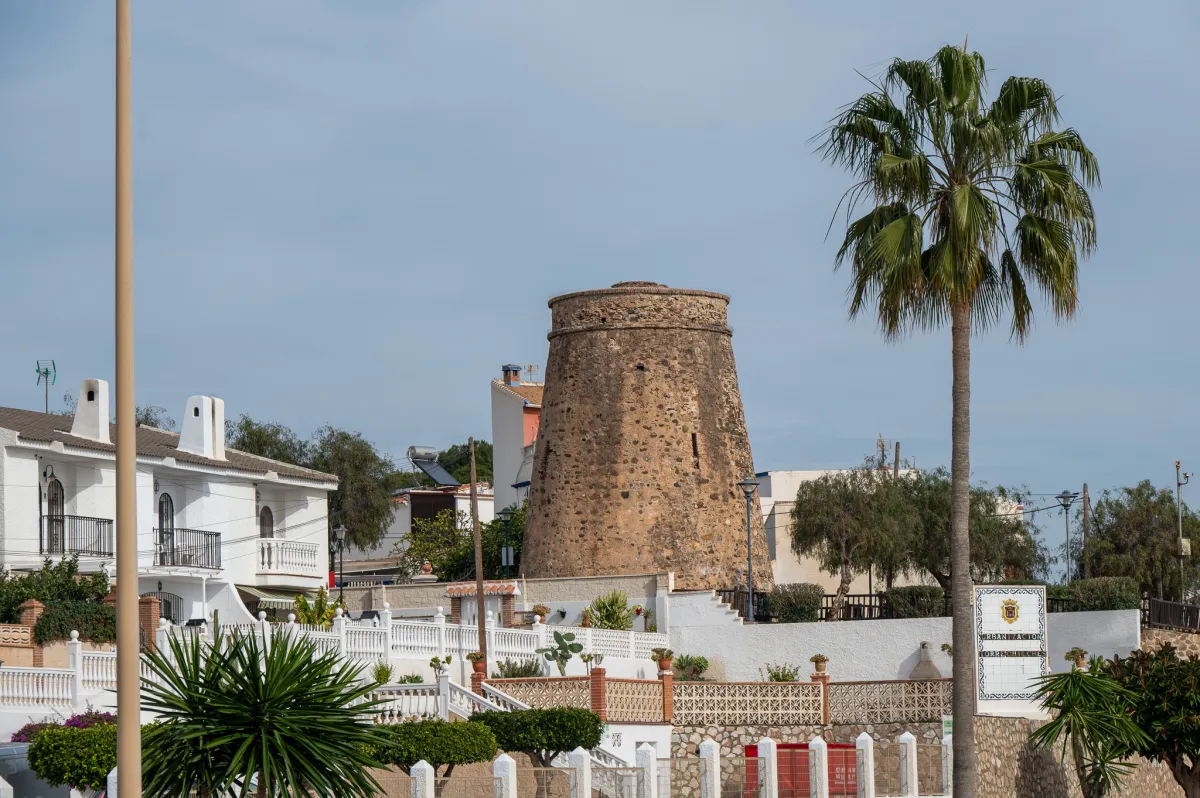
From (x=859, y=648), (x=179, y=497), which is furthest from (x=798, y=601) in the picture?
(x=179, y=497)

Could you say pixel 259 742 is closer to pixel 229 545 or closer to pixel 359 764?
pixel 359 764

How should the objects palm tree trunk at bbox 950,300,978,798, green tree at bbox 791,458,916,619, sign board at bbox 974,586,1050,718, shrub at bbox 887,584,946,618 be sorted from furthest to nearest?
green tree at bbox 791,458,916,619 < shrub at bbox 887,584,946,618 < sign board at bbox 974,586,1050,718 < palm tree trunk at bbox 950,300,978,798

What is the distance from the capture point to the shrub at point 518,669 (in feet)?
103

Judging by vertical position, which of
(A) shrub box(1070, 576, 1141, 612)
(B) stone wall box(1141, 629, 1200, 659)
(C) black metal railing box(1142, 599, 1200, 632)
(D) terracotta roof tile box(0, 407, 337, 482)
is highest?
(D) terracotta roof tile box(0, 407, 337, 482)

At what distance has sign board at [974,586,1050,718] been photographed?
25.9 meters

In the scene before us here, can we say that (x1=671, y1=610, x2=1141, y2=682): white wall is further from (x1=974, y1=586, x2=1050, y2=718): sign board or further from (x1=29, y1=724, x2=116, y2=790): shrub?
(x1=29, y1=724, x2=116, y2=790): shrub

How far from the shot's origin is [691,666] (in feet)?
127

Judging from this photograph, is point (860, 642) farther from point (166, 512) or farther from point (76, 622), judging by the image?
point (166, 512)

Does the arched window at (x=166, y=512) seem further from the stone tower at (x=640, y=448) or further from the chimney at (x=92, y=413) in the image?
the stone tower at (x=640, y=448)

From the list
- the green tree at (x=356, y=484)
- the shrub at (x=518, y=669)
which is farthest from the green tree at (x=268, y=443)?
the shrub at (x=518, y=669)

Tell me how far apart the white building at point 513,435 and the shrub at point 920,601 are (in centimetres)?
2437

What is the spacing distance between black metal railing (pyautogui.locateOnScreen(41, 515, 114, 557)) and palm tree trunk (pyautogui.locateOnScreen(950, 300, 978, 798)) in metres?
23.0

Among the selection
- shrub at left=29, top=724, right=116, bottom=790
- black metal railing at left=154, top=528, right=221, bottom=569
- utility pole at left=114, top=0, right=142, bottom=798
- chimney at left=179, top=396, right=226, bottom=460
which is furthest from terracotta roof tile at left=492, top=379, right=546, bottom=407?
utility pole at left=114, top=0, right=142, bottom=798

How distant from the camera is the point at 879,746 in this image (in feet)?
78.5
